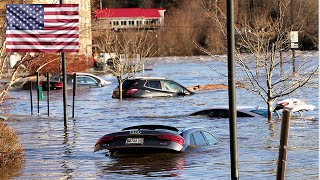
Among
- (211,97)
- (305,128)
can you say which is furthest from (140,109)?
(305,128)

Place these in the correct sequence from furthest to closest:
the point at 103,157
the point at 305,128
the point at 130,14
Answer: the point at 130,14, the point at 305,128, the point at 103,157

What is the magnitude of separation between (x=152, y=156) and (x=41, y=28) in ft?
16.2

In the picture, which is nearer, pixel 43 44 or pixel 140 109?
pixel 43 44

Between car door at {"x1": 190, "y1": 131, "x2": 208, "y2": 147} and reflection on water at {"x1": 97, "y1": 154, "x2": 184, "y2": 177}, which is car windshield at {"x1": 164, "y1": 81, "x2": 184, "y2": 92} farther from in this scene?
reflection on water at {"x1": 97, "y1": 154, "x2": 184, "y2": 177}

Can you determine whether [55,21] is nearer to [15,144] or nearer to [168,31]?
[15,144]

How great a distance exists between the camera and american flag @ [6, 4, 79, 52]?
2125 cm

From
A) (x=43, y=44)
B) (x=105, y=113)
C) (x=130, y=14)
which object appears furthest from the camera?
(x=130, y=14)

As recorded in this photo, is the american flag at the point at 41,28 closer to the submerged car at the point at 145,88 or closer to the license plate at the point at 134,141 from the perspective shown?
the license plate at the point at 134,141

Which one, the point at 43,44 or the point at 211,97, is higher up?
the point at 43,44

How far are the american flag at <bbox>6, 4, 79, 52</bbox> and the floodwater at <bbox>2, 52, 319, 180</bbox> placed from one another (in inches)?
101

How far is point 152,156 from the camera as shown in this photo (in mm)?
18891

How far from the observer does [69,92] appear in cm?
5156

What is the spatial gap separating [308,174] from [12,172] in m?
5.73

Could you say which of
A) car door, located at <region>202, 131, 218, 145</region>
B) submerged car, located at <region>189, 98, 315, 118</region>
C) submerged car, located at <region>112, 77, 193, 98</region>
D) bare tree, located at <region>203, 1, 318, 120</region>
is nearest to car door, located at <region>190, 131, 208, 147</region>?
car door, located at <region>202, 131, 218, 145</region>
